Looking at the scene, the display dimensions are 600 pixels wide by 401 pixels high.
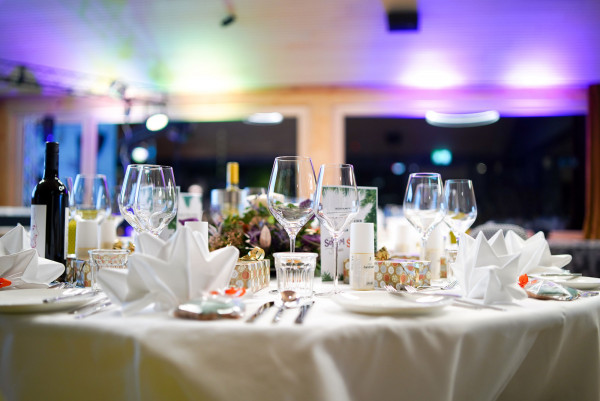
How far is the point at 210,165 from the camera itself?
12117 millimetres

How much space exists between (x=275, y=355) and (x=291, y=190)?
494 millimetres

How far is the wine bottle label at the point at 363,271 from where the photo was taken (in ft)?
3.96

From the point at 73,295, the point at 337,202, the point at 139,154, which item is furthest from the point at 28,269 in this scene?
the point at 139,154

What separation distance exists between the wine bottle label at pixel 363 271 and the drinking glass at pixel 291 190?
0.53 ft

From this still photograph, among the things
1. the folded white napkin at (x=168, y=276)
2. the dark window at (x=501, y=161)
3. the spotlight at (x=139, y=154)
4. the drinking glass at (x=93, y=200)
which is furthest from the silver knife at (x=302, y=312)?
the spotlight at (x=139, y=154)

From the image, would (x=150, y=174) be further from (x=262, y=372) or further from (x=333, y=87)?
(x=333, y=87)

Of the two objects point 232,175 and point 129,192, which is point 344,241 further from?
point 232,175

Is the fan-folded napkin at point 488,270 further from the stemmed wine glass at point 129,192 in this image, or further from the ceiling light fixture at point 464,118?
the ceiling light fixture at point 464,118

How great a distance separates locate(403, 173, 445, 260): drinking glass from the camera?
4.37ft

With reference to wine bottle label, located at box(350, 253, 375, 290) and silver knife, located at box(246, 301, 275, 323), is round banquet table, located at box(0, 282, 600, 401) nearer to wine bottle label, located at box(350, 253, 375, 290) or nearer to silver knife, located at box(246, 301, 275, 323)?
silver knife, located at box(246, 301, 275, 323)

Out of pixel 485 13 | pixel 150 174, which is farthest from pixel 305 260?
pixel 485 13

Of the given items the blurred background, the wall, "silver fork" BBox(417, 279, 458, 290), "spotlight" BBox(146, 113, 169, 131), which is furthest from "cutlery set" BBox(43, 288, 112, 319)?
the wall

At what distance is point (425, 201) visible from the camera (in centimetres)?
134

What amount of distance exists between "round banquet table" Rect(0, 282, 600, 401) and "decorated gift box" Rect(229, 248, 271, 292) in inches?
9.4
